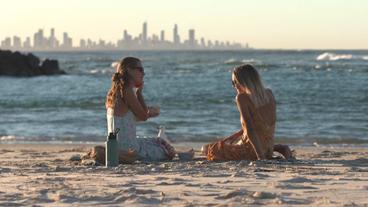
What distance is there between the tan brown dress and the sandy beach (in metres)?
0.24

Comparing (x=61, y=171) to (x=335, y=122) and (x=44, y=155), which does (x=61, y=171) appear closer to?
(x=44, y=155)

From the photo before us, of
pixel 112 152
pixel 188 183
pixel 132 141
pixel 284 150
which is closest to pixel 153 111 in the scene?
pixel 132 141

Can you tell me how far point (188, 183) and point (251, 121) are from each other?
180 centimetres

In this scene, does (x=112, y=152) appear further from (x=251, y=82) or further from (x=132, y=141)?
(x=251, y=82)

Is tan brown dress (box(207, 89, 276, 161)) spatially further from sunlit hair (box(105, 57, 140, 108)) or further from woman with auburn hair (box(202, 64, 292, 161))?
sunlit hair (box(105, 57, 140, 108))

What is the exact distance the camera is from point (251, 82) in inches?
316

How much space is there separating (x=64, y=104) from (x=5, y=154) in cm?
1168

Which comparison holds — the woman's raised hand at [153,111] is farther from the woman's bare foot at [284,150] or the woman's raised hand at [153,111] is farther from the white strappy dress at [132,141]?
the woman's bare foot at [284,150]

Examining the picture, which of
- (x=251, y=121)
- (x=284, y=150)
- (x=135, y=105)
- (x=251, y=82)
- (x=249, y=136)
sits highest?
(x=251, y=82)

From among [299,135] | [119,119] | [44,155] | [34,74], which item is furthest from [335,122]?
[34,74]

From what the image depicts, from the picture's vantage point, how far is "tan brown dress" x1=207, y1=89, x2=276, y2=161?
8117 millimetres

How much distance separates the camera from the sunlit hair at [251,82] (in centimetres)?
793

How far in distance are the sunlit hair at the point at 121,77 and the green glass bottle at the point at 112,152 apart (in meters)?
0.57

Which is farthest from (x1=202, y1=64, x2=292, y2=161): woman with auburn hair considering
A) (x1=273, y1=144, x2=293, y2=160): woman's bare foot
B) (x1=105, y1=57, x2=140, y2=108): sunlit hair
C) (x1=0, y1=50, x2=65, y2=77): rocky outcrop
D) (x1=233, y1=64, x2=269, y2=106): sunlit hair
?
(x1=0, y1=50, x2=65, y2=77): rocky outcrop
